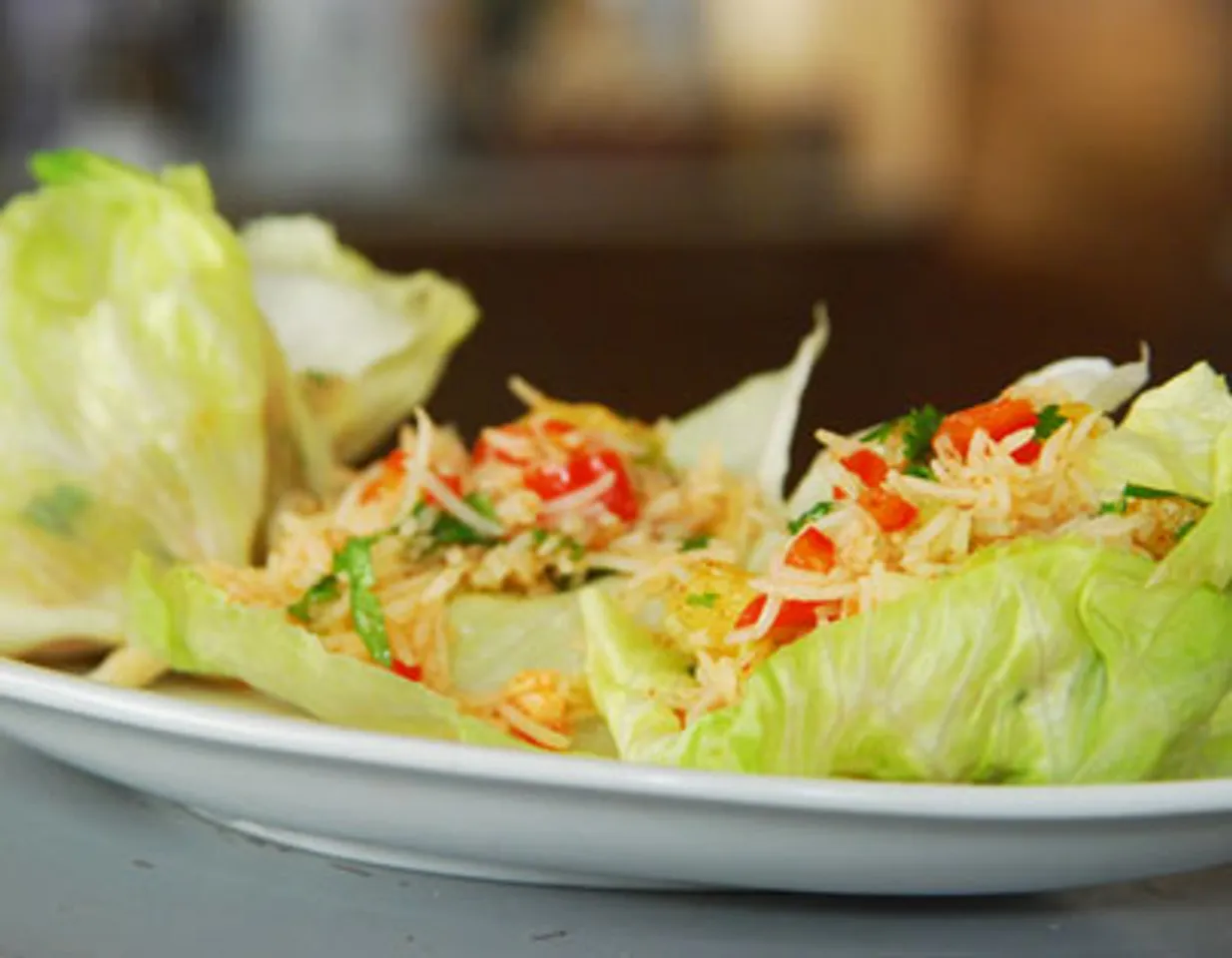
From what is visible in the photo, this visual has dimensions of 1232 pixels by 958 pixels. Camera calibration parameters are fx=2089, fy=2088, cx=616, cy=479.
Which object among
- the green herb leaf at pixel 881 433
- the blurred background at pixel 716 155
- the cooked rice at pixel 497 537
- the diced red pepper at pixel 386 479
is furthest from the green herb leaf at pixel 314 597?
the blurred background at pixel 716 155

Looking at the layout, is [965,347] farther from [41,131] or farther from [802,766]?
[802,766]

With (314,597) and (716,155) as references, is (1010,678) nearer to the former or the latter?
(314,597)

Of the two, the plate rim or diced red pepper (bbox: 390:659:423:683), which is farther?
diced red pepper (bbox: 390:659:423:683)

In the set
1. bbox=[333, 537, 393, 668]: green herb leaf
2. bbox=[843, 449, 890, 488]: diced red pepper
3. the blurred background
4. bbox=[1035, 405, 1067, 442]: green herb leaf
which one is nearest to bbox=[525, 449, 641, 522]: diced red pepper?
bbox=[333, 537, 393, 668]: green herb leaf

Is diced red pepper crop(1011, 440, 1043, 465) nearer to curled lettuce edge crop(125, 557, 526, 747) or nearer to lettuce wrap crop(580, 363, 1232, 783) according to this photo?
lettuce wrap crop(580, 363, 1232, 783)

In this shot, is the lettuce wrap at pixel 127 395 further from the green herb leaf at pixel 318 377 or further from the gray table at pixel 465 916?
the gray table at pixel 465 916

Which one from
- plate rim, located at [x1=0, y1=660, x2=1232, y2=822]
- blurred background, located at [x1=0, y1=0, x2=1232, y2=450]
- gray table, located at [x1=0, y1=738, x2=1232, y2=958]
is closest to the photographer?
plate rim, located at [x1=0, y1=660, x2=1232, y2=822]
